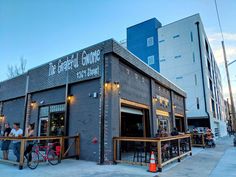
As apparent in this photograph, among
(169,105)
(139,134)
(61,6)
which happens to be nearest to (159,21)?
(169,105)

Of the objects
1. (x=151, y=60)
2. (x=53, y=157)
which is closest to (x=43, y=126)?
(x=53, y=157)

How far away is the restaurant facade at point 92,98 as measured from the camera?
7.71 m

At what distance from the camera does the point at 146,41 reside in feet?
88.9

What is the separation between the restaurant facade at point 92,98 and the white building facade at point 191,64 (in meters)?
10.3

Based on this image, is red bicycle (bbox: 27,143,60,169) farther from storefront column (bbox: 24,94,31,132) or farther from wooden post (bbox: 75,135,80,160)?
storefront column (bbox: 24,94,31,132)

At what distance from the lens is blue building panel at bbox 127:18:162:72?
2622 cm

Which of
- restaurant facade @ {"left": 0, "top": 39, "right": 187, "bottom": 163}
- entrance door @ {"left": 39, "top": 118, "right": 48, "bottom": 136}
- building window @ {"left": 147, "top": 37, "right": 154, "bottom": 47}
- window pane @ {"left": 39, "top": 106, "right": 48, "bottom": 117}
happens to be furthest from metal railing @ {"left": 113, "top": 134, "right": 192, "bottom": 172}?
building window @ {"left": 147, "top": 37, "right": 154, "bottom": 47}

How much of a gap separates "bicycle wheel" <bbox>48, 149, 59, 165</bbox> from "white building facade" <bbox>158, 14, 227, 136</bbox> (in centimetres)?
1879

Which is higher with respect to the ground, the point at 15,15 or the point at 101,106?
the point at 15,15

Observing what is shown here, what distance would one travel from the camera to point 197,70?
73.5 ft

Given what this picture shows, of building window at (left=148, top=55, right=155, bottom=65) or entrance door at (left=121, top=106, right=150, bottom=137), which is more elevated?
building window at (left=148, top=55, right=155, bottom=65)

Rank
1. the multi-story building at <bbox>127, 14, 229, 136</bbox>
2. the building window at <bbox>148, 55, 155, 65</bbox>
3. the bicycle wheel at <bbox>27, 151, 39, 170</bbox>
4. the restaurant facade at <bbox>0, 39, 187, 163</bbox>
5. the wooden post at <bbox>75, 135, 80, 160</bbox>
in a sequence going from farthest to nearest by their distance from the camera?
the building window at <bbox>148, 55, 155, 65</bbox> < the multi-story building at <bbox>127, 14, 229, 136</bbox> < the wooden post at <bbox>75, 135, 80, 160</bbox> < the restaurant facade at <bbox>0, 39, 187, 163</bbox> < the bicycle wheel at <bbox>27, 151, 39, 170</bbox>

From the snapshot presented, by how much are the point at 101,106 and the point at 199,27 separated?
20.0 metres

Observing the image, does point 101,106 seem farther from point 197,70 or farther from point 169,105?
point 197,70
